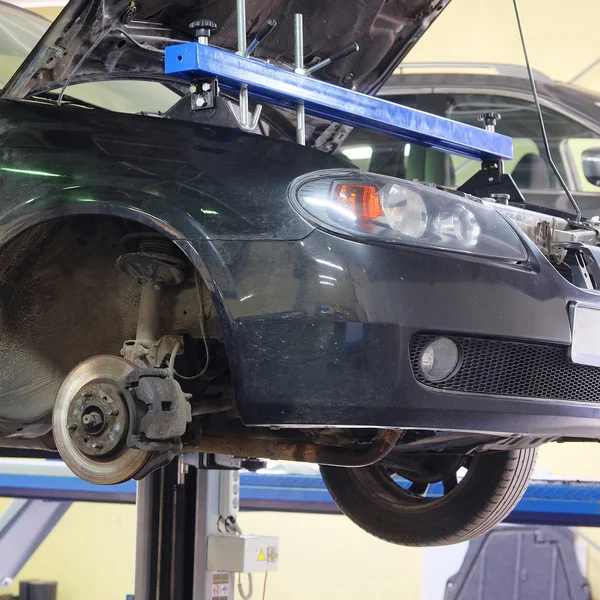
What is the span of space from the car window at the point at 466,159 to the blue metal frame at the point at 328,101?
2.45 metres

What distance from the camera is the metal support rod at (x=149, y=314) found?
166 centimetres

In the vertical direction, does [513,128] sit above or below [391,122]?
above

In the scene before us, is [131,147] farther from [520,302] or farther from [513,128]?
[513,128]

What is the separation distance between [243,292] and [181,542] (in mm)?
1891

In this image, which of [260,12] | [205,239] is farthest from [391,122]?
[205,239]

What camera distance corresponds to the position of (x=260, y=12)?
222cm

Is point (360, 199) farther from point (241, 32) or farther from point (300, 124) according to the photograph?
point (241, 32)

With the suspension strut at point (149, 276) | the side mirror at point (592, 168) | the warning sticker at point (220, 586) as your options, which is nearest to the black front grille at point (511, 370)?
the suspension strut at point (149, 276)

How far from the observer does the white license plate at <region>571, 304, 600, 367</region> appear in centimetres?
166

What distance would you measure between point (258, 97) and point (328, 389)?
665mm

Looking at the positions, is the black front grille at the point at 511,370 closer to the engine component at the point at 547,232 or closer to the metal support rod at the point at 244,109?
the engine component at the point at 547,232

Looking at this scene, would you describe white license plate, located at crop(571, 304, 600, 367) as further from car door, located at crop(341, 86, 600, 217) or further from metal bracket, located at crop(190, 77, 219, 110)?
car door, located at crop(341, 86, 600, 217)

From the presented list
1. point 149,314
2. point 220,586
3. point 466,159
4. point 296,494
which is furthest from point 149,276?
point 466,159

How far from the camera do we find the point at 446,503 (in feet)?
8.28
